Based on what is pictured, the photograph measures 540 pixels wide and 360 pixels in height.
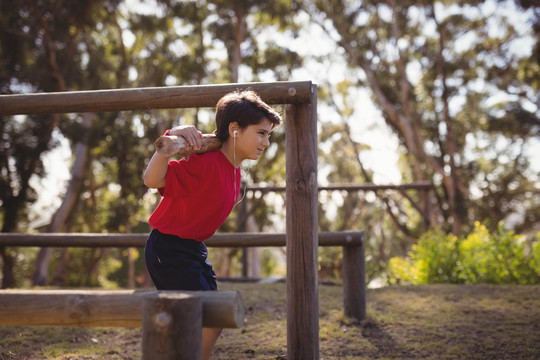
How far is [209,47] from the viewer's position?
1809cm

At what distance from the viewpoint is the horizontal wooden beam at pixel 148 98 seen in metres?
2.48

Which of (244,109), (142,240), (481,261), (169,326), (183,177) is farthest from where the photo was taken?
(481,261)

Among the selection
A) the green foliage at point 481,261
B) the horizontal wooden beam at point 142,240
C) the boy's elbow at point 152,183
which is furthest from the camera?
the green foliage at point 481,261

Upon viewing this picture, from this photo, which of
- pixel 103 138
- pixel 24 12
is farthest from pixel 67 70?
pixel 103 138

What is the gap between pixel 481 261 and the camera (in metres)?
5.91

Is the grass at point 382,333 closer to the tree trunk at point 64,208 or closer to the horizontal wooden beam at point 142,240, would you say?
the horizontal wooden beam at point 142,240

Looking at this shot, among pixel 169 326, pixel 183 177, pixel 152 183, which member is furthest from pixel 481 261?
pixel 169 326

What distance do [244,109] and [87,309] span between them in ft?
4.13

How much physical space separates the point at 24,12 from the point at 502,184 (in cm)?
1894

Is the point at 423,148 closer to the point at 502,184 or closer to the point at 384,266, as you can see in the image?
the point at 502,184

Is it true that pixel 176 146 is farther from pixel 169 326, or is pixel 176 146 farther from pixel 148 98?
pixel 169 326

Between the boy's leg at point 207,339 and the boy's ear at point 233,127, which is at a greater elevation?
the boy's ear at point 233,127

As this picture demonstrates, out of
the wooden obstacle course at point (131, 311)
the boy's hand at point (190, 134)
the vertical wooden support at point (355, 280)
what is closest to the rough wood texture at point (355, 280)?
the vertical wooden support at point (355, 280)

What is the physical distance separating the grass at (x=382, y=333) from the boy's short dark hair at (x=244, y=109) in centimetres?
165
